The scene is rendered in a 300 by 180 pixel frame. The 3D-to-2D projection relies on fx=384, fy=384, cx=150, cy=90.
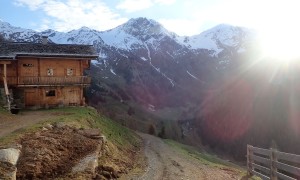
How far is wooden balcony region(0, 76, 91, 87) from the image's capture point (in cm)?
5122

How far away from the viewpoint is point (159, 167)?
103 ft

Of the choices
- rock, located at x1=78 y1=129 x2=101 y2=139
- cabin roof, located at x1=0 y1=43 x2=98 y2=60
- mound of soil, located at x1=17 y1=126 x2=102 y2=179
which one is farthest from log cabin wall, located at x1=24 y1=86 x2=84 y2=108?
mound of soil, located at x1=17 y1=126 x2=102 y2=179

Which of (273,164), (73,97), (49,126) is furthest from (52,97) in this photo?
(273,164)

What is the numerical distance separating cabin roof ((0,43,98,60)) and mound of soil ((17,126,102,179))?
84.1 ft

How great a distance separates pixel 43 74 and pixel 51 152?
3199cm

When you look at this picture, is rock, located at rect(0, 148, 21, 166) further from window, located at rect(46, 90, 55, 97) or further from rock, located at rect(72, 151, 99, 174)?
window, located at rect(46, 90, 55, 97)

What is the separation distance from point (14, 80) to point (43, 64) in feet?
15.1

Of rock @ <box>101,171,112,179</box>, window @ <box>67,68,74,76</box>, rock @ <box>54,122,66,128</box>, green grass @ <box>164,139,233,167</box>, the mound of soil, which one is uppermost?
window @ <box>67,68,74,76</box>

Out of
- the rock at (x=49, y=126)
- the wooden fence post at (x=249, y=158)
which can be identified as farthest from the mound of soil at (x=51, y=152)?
the wooden fence post at (x=249, y=158)

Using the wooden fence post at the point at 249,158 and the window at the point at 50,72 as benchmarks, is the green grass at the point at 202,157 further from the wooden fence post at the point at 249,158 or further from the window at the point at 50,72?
the window at the point at 50,72

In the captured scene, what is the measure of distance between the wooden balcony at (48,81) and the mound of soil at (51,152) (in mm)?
25072

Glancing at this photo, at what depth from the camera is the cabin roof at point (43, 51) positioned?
5053cm

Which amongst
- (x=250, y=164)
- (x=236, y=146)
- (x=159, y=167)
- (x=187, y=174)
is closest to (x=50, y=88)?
(x=159, y=167)

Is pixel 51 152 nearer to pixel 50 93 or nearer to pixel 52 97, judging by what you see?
pixel 52 97
